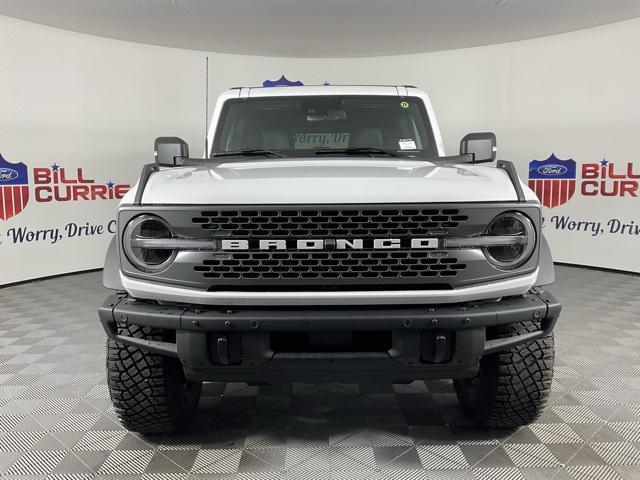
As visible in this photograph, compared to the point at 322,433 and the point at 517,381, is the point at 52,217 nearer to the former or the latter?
the point at 322,433

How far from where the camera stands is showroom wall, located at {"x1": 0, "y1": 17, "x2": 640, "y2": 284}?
6.48 meters

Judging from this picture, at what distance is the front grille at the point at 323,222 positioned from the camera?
1914mm

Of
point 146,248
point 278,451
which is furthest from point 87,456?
point 146,248

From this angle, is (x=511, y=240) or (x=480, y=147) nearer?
(x=511, y=240)

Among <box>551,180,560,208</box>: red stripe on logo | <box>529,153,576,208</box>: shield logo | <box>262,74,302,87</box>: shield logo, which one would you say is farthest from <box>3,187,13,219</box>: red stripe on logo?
<box>551,180,560,208</box>: red stripe on logo

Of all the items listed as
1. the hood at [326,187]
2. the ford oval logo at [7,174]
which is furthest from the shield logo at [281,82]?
Answer: the hood at [326,187]

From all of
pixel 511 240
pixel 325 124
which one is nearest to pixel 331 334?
pixel 511 240

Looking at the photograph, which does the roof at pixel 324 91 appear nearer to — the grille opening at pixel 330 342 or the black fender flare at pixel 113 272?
the black fender flare at pixel 113 272

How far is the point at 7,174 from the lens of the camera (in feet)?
20.7

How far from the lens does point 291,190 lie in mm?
1936

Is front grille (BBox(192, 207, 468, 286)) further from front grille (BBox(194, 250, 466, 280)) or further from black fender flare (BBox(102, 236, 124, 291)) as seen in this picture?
black fender flare (BBox(102, 236, 124, 291))

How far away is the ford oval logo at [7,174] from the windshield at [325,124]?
439 centimetres

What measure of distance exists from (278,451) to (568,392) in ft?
5.91

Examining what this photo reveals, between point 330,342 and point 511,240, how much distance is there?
2.59 ft
